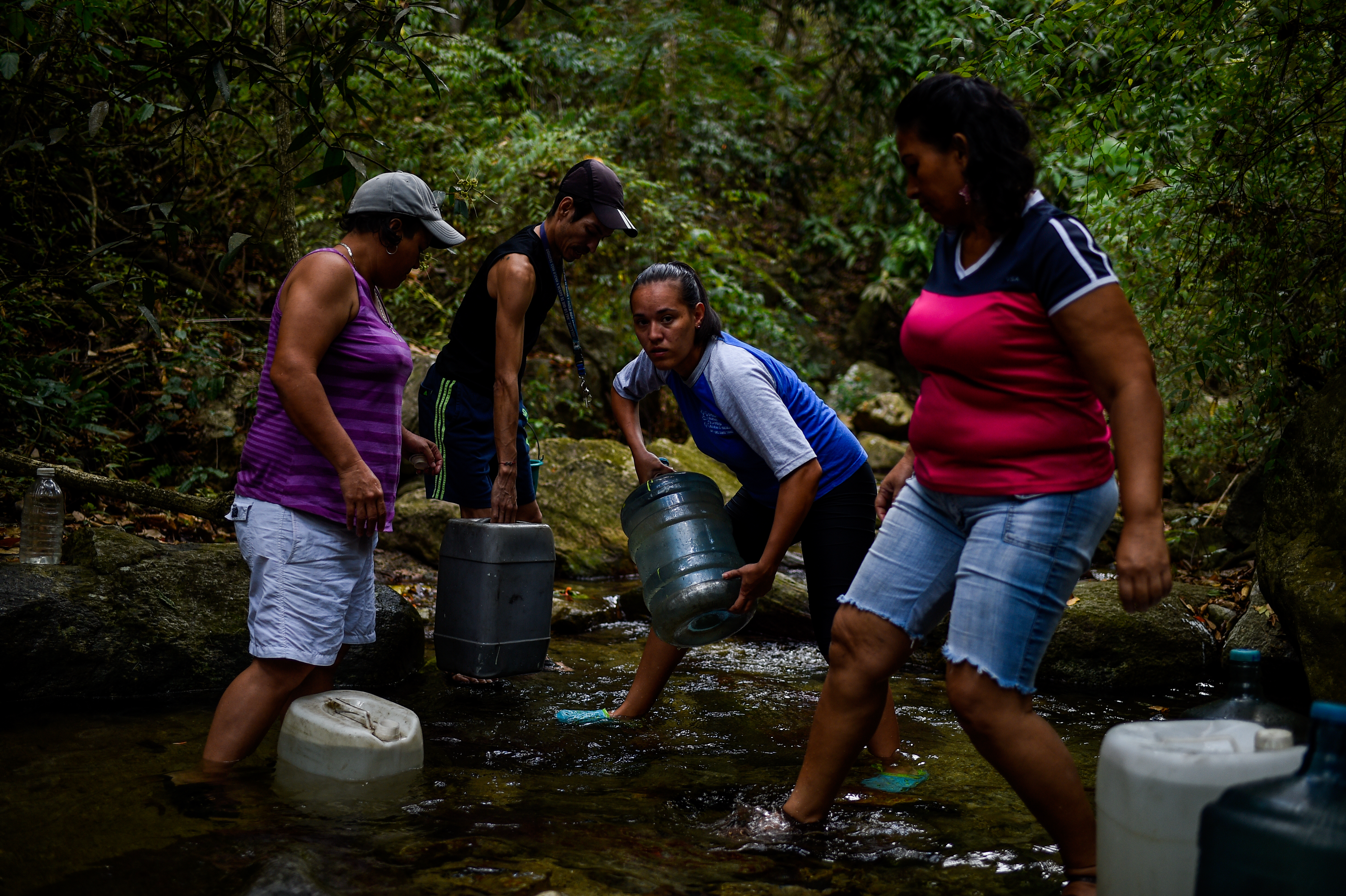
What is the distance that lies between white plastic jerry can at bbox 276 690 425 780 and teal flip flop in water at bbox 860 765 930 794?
1465 mm

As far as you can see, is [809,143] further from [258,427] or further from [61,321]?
[258,427]

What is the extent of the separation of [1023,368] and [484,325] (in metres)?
2.72

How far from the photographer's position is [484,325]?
4367 mm

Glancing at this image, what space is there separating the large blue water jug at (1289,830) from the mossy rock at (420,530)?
5.61 m

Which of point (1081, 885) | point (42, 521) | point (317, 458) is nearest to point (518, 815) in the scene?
point (317, 458)

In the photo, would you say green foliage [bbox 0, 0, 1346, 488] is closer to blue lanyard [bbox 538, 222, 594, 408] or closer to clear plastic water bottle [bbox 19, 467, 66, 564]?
blue lanyard [bbox 538, 222, 594, 408]

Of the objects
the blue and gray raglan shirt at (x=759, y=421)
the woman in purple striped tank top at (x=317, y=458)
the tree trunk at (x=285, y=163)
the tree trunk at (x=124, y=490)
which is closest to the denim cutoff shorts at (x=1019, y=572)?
the blue and gray raglan shirt at (x=759, y=421)

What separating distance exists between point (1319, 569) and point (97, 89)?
20.4 feet

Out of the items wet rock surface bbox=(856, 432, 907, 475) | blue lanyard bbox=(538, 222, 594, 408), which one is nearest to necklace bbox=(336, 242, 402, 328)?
blue lanyard bbox=(538, 222, 594, 408)

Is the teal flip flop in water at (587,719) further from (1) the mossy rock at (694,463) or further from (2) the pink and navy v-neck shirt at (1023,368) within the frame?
(1) the mossy rock at (694,463)

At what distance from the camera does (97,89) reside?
515 centimetres

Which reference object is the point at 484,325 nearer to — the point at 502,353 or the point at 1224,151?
the point at 502,353

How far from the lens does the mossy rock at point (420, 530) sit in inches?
267

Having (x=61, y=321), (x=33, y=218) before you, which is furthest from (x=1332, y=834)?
(x=33, y=218)
